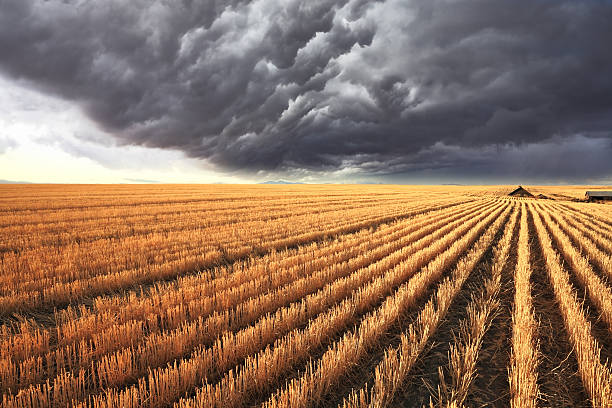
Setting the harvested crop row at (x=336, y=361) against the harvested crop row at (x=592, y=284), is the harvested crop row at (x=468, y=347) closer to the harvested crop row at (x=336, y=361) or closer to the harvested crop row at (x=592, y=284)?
the harvested crop row at (x=336, y=361)

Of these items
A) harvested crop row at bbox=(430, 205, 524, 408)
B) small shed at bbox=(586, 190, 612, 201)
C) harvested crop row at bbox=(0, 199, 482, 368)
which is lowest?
harvested crop row at bbox=(430, 205, 524, 408)

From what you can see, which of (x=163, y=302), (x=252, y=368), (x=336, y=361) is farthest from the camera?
(x=163, y=302)

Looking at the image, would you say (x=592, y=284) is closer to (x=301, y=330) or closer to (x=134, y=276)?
(x=301, y=330)

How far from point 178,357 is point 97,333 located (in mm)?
1341

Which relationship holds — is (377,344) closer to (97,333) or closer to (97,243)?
(97,333)

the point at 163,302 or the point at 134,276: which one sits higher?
the point at 163,302

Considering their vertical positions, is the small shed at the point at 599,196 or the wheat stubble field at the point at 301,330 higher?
the small shed at the point at 599,196

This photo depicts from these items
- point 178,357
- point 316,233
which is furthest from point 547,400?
point 316,233

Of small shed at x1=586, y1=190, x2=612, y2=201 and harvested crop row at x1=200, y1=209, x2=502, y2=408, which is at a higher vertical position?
small shed at x1=586, y1=190, x2=612, y2=201

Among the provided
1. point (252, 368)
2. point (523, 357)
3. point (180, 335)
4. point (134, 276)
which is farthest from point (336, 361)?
point (134, 276)

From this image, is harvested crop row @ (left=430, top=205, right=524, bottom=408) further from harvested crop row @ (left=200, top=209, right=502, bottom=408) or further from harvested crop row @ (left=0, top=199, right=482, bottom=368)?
harvested crop row @ (left=0, top=199, right=482, bottom=368)

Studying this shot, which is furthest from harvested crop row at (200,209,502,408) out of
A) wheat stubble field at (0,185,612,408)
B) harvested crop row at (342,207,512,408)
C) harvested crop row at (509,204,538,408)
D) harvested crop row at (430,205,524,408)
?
harvested crop row at (509,204,538,408)

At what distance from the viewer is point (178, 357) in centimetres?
357

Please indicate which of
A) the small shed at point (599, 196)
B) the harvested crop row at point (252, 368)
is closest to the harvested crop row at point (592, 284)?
the harvested crop row at point (252, 368)
